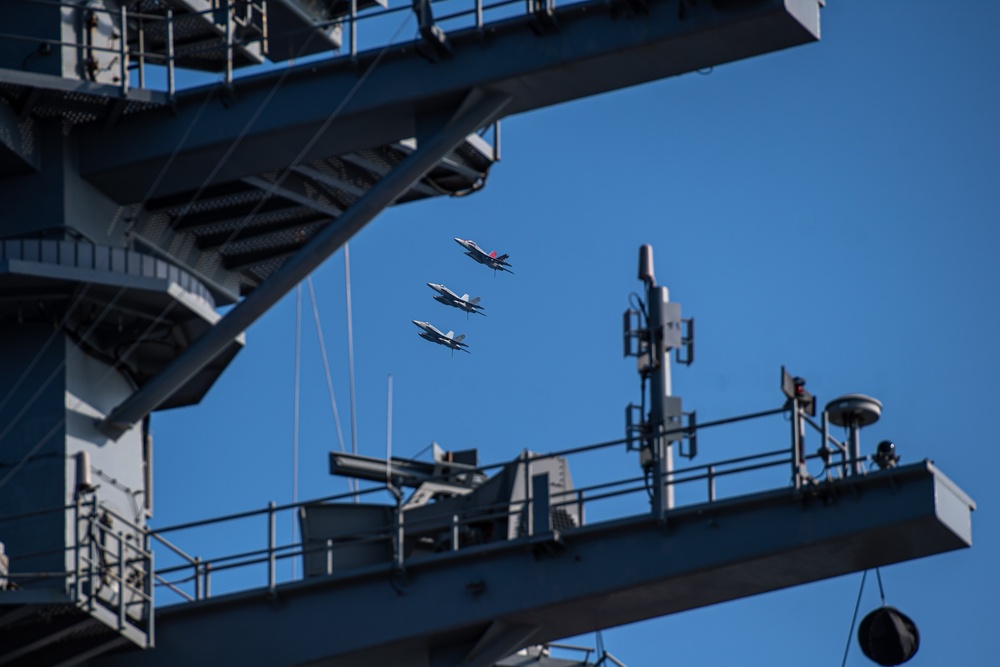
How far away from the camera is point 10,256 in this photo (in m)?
30.8

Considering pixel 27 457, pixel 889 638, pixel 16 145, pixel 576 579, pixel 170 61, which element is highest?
pixel 170 61

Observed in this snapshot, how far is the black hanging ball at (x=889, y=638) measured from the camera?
27.3 m

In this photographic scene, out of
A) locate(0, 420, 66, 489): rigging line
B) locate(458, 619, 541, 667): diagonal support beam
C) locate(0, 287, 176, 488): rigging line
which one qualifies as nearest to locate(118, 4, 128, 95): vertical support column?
locate(0, 287, 176, 488): rigging line

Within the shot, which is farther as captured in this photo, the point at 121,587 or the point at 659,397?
the point at 659,397

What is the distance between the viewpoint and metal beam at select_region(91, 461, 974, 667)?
27.7m

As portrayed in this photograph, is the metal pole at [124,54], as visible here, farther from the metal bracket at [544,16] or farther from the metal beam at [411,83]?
the metal bracket at [544,16]

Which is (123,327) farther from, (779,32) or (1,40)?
(779,32)

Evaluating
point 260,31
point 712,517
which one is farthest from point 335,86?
point 712,517

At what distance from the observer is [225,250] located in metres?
34.5

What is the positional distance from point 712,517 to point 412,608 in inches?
135

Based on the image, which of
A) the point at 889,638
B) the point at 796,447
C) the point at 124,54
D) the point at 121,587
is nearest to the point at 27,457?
the point at 121,587

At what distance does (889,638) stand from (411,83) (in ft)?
28.0

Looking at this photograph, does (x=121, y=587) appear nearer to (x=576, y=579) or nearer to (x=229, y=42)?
(x=576, y=579)

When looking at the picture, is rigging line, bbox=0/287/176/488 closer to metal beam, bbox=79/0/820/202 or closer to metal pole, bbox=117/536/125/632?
metal beam, bbox=79/0/820/202
